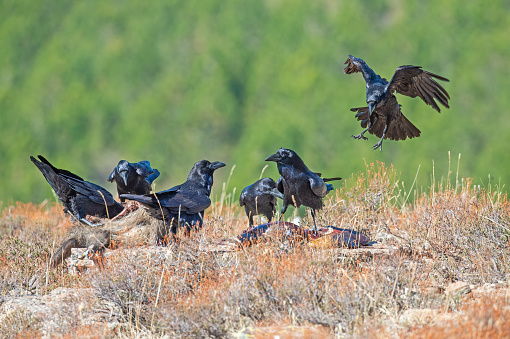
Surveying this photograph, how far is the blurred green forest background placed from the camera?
3391 centimetres

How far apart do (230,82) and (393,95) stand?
32406mm

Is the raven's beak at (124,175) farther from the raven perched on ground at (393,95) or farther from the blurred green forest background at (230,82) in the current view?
the blurred green forest background at (230,82)

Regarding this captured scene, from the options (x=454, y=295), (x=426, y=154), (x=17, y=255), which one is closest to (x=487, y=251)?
(x=454, y=295)

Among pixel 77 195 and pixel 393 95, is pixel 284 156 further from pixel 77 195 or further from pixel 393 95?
pixel 77 195

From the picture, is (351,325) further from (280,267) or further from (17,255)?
(17,255)

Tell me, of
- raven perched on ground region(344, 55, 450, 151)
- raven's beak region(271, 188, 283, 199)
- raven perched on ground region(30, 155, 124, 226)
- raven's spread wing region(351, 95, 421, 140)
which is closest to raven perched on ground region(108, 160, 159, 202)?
raven perched on ground region(30, 155, 124, 226)

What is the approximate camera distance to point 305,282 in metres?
6.69

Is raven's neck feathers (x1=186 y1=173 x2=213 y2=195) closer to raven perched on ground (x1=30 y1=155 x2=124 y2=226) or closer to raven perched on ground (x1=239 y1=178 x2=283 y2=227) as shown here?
raven perched on ground (x1=239 y1=178 x2=283 y2=227)

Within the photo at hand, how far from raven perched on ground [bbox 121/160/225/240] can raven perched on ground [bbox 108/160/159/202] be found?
0.72 m

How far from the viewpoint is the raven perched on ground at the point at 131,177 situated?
901 centimetres

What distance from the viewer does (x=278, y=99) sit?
3847 cm

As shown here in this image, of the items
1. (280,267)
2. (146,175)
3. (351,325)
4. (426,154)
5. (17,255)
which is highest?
(426,154)

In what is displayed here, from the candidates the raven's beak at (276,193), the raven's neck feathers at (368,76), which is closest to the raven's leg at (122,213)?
the raven's beak at (276,193)

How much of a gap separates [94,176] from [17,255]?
91.9 feet
